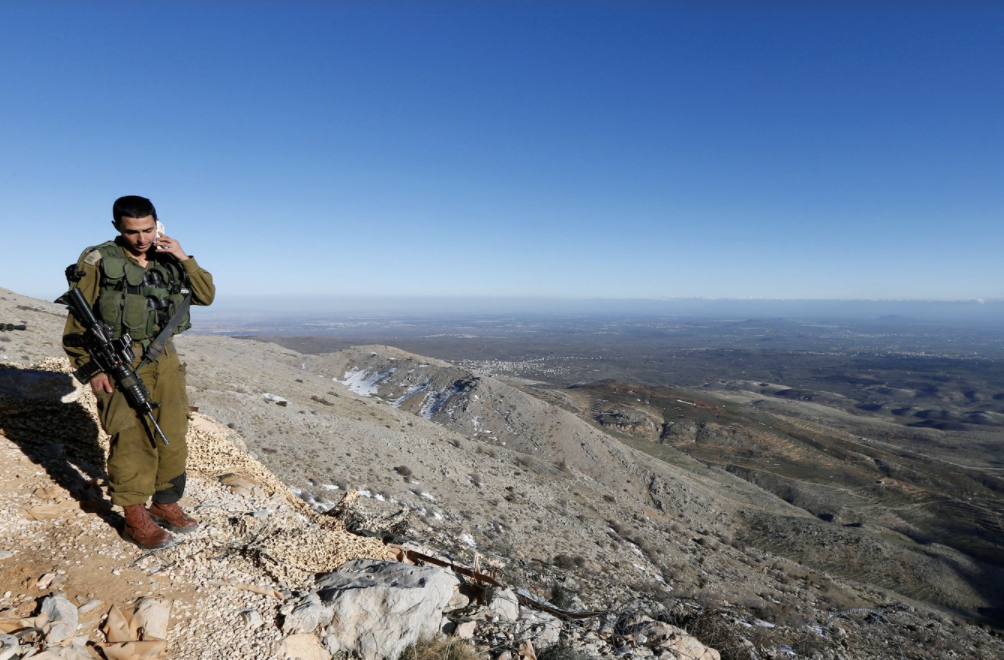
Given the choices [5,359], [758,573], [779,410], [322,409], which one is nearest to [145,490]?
[5,359]

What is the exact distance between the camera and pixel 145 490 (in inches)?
190

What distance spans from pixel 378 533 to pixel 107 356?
15.0 ft

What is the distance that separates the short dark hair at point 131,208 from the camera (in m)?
4.53

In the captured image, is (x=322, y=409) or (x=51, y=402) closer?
(x=51, y=402)

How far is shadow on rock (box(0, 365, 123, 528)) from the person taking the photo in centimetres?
584

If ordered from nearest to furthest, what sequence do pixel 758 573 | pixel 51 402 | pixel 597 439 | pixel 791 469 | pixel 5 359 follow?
pixel 51 402, pixel 5 359, pixel 758 573, pixel 597 439, pixel 791 469

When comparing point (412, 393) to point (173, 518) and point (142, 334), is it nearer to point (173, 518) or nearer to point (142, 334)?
point (173, 518)

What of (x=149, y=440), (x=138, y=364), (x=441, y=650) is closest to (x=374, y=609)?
(x=441, y=650)

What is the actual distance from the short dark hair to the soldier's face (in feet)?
0.12

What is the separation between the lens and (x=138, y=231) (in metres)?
4.62

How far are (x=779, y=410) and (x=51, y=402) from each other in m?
118

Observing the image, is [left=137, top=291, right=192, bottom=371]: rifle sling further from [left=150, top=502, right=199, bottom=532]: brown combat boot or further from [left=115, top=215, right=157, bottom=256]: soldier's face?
[left=150, top=502, right=199, bottom=532]: brown combat boot

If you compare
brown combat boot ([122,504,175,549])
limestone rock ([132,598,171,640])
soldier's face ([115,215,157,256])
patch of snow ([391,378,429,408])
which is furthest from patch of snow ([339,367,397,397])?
limestone rock ([132,598,171,640])

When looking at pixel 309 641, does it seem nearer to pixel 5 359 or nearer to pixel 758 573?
pixel 5 359
